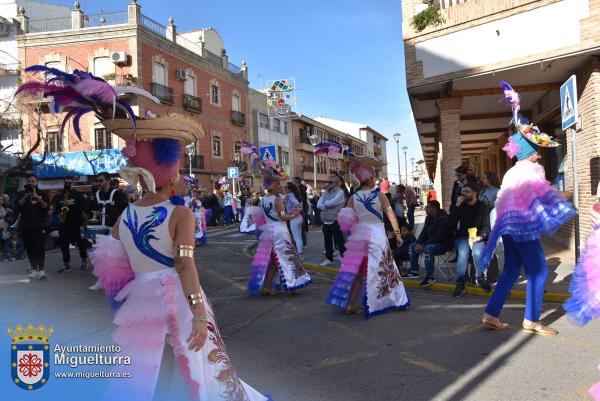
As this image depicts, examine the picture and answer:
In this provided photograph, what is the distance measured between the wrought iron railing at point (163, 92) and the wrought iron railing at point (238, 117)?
790cm

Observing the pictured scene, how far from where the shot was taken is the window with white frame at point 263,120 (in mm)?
43109

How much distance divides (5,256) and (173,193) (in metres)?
11.0

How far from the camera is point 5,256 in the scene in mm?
11773

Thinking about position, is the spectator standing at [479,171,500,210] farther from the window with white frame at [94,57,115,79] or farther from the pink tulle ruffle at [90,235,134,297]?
the window with white frame at [94,57,115,79]

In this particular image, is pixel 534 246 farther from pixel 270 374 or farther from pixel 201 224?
pixel 201 224

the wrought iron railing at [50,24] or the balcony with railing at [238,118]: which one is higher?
the wrought iron railing at [50,24]

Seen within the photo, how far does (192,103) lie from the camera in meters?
32.4

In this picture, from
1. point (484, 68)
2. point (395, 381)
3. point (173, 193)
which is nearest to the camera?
point (173, 193)

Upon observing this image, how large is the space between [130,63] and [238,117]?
12124 millimetres

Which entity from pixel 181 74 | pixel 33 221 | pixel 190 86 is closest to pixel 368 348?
pixel 33 221

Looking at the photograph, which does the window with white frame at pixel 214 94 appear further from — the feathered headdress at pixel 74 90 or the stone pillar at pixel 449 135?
the feathered headdress at pixel 74 90

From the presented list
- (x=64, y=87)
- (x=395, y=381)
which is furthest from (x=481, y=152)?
(x=64, y=87)

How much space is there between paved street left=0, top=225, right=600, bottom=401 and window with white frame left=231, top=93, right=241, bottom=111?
105 ft

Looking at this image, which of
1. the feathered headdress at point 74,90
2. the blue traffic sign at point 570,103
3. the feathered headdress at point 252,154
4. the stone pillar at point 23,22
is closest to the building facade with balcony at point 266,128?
the stone pillar at point 23,22
